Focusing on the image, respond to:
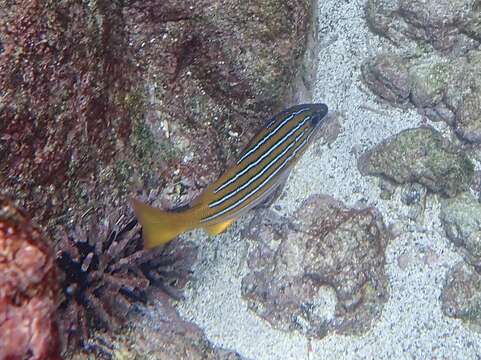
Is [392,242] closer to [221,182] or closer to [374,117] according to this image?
[374,117]

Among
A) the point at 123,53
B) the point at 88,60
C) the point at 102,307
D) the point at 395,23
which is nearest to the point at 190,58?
the point at 123,53

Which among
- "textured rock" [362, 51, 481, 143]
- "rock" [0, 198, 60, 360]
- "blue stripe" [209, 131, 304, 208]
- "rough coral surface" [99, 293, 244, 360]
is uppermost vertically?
"rock" [0, 198, 60, 360]

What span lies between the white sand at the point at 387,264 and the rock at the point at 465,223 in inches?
4.4

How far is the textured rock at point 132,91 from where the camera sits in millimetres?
2902

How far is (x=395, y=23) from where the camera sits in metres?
6.02

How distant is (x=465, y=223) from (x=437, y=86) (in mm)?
1613

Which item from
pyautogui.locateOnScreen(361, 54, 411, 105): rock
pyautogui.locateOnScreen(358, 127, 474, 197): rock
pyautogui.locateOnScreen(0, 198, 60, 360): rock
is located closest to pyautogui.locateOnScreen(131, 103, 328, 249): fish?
pyautogui.locateOnScreen(0, 198, 60, 360): rock

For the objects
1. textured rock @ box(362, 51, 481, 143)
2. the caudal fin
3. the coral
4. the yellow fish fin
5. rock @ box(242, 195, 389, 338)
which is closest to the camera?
the caudal fin

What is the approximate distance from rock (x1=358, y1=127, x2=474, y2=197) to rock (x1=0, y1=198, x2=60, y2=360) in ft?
13.6

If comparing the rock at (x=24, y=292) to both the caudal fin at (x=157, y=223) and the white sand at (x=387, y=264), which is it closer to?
the caudal fin at (x=157, y=223)

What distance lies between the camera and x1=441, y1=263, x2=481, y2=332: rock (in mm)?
4898

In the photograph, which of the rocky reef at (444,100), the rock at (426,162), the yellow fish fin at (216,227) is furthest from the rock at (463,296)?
the yellow fish fin at (216,227)

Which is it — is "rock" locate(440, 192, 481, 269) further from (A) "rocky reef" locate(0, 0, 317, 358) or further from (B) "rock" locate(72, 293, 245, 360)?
(B) "rock" locate(72, 293, 245, 360)

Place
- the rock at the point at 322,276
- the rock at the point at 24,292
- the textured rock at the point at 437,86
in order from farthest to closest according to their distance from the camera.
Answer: the textured rock at the point at 437,86
the rock at the point at 322,276
the rock at the point at 24,292
